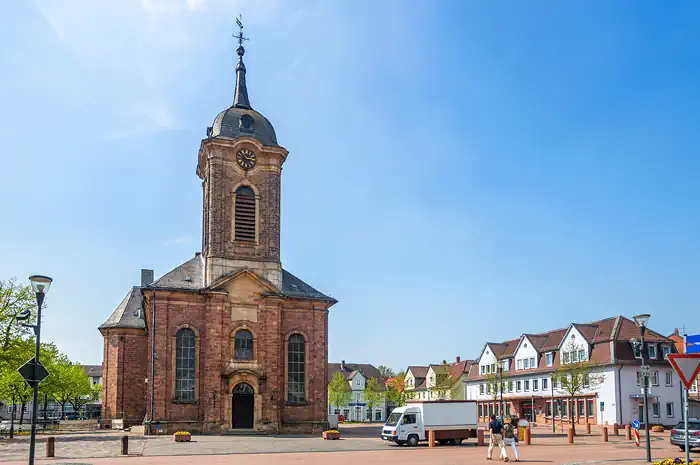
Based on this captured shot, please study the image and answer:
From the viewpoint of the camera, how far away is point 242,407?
1907 inches

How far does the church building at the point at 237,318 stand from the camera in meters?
47.3

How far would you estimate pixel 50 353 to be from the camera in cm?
6825

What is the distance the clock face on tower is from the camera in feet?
171

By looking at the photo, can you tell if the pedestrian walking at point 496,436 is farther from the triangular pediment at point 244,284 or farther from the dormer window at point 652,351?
the dormer window at point 652,351

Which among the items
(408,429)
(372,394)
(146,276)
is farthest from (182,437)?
(372,394)

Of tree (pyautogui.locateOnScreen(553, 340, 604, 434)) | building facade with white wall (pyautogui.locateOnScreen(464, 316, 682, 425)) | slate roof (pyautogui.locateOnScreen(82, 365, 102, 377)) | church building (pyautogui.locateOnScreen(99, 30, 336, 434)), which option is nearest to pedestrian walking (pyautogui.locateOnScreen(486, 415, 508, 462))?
church building (pyautogui.locateOnScreen(99, 30, 336, 434))

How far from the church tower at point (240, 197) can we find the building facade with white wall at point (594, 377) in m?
23.8

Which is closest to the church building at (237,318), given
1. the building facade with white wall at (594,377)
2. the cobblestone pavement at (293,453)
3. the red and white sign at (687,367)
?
the cobblestone pavement at (293,453)

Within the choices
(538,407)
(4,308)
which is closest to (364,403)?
(538,407)

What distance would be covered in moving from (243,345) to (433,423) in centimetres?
1725

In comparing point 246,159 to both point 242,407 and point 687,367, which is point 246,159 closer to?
point 242,407

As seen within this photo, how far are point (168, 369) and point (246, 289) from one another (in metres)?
7.66

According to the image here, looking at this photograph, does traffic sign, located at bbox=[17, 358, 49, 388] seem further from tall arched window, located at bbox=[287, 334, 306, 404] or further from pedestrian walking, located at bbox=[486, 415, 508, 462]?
tall arched window, located at bbox=[287, 334, 306, 404]

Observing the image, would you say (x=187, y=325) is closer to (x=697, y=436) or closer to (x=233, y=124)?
(x=233, y=124)
